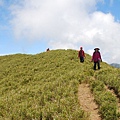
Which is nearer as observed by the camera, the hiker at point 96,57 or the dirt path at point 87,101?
the dirt path at point 87,101

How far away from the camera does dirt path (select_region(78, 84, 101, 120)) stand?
42.3 ft

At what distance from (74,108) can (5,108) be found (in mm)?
5276

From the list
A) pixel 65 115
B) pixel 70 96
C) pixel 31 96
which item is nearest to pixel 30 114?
pixel 65 115

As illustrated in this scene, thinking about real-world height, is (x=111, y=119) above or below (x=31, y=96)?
below

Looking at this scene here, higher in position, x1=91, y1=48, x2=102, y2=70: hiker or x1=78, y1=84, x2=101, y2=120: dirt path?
x1=91, y1=48, x2=102, y2=70: hiker

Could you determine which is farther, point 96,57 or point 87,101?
point 96,57

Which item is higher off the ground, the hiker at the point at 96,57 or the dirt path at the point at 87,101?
the hiker at the point at 96,57

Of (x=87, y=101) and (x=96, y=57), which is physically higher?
(x=96, y=57)

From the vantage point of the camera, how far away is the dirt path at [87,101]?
12881 mm

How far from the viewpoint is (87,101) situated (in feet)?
49.4

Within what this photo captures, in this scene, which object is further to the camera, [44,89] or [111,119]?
[44,89]

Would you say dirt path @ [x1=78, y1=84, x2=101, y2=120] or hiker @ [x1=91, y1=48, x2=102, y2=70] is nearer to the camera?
dirt path @ [x1=78, y1=84, x2=101, y2=120]

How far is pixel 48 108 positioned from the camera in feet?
44.9

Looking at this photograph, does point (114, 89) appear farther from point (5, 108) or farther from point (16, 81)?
point (16, 81)
